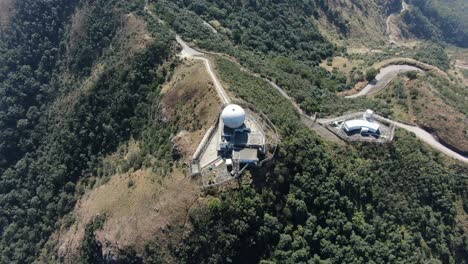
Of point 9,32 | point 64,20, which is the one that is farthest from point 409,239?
point 9,32

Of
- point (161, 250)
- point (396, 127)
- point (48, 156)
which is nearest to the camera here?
point (161, 250)

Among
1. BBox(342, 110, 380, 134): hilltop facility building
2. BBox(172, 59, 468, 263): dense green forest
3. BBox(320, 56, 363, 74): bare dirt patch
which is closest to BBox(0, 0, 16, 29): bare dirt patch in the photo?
BBox(172, 59, 468, 263): dense green forest

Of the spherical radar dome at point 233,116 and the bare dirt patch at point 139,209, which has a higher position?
the spherical radar dome at point 233,116

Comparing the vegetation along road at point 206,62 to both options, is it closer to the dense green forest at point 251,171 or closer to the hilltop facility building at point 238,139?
the dense green forest at point 251,171

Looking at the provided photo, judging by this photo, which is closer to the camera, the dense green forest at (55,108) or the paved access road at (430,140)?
the paved access road at (430,140)

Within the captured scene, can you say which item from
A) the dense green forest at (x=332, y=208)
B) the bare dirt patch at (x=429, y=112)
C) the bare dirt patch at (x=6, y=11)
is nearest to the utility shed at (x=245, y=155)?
the dense green forest at (x=332, y=208)

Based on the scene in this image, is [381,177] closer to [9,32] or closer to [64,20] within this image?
[64,20]
